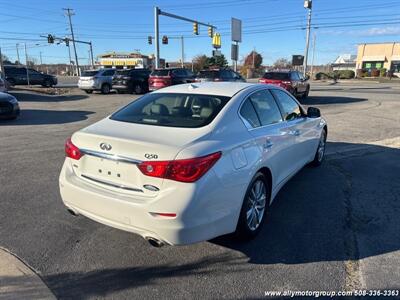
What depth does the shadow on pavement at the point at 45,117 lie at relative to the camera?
11164mm

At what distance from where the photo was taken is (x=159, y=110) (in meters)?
3.89

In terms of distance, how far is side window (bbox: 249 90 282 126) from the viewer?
403 cm

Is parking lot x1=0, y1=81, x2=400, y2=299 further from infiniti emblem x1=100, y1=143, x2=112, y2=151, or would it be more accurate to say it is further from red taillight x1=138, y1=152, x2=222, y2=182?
infiniti emblem x1=100, y1=143, x2=112, y2=151

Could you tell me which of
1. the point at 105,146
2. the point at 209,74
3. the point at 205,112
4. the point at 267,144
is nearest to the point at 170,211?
the point at 105,146

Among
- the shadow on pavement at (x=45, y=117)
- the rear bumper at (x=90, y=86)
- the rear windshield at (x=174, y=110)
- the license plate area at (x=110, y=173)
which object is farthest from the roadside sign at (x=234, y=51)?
the license plate area at (x=110, y=173)

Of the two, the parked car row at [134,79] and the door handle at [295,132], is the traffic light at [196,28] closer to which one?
the parked car row at [134,79]

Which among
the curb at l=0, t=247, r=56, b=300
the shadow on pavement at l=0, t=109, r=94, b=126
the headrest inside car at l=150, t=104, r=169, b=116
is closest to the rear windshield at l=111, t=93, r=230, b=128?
the headrest inside car at l=150, t=104, r=169, b=116

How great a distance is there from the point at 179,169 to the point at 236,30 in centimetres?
4193

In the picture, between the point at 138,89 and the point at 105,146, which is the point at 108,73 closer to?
the point at 138,89

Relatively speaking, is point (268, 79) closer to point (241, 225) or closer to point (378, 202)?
point (378, 202)

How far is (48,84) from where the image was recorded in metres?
31.2

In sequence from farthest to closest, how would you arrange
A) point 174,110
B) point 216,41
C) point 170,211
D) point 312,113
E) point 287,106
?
point 216,41 < point 312,113 < point 287,106 < point 174,110 < point 170,211

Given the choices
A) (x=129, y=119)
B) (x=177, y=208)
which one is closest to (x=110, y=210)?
(x=177, y=208)

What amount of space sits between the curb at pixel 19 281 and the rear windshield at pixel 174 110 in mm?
1666
